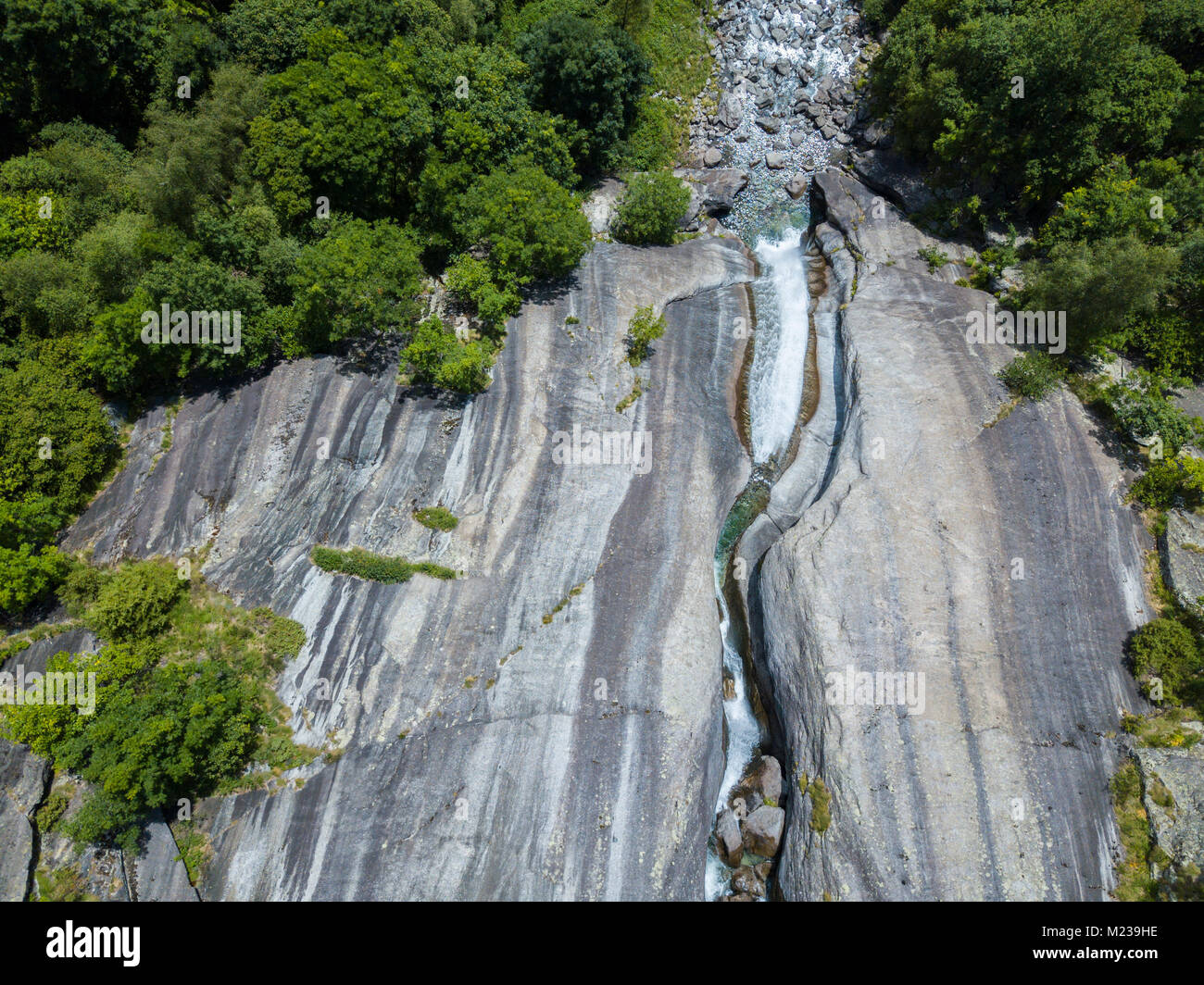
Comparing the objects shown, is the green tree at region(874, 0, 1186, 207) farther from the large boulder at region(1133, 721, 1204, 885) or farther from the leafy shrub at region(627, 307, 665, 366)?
the large boulder at region(1133, 721, 1204, 885)

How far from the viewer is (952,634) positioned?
21688mm

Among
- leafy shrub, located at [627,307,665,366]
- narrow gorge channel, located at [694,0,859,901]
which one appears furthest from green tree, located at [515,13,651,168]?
leafy shrub, located at [627,307,665,366]

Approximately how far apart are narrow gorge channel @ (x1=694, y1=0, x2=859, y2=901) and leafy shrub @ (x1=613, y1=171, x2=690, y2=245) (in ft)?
18.5

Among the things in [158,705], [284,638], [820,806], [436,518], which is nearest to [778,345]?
[436,518]

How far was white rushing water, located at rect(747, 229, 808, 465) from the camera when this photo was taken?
29.4m

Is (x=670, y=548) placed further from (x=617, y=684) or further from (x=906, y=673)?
(x=906, y=673)

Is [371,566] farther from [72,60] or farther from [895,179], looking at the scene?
[895,179]

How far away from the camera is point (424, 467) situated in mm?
25312

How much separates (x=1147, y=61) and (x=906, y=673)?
29.0 meters

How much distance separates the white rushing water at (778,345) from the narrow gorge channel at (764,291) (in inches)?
2.2

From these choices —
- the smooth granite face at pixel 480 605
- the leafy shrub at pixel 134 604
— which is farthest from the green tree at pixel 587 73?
the leafy shrub at pixel 134 604

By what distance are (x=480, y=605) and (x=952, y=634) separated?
1741cm

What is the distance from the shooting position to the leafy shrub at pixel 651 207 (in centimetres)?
3158

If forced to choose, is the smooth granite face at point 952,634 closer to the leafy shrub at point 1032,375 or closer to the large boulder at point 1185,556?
the leafy shrub at point 1032,375
